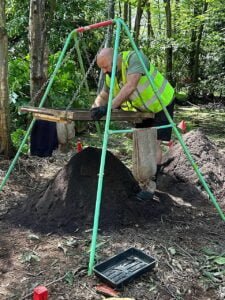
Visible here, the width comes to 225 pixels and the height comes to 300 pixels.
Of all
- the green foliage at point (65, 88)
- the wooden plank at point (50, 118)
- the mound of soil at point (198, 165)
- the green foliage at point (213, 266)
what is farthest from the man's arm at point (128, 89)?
the green foliage at point (65, 88)

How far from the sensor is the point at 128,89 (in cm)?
350

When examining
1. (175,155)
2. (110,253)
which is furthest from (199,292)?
(175,155)

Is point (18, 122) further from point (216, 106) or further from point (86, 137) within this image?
point (216, 106)

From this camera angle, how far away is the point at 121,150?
6812mm

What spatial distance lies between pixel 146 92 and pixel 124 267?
1716 mm

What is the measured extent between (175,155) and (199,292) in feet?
9.50

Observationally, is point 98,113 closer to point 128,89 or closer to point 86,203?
point 128,89

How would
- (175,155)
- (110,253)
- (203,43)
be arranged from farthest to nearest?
(203,43) → (175,155) → (110,253)

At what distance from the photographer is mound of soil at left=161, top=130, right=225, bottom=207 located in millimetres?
4871

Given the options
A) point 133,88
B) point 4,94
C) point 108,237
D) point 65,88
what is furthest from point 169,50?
point 108,237

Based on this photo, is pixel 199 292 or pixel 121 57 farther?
pixel 121 57

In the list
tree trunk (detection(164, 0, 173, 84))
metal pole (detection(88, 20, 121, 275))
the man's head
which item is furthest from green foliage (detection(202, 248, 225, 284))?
tree trunk (detection(164, 0, 173, 84))

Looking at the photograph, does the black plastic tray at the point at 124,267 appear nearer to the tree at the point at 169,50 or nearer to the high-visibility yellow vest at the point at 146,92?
the high-visibility yellow vest at the point at 146,92

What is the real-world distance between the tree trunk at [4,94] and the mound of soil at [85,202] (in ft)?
4.91
